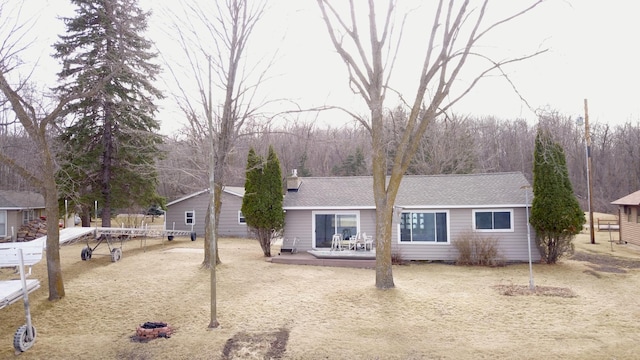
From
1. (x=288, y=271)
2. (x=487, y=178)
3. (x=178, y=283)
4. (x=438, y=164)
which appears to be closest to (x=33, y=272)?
(x=178, y=283)

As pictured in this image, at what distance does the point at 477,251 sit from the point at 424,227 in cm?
215

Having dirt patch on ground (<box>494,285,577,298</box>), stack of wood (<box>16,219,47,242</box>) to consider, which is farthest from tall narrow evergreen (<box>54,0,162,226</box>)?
dirt patch on ground (<box>494,285,577,298</box>)

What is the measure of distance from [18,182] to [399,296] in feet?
134

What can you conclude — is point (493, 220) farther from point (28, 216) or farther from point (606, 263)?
point (28, 216)

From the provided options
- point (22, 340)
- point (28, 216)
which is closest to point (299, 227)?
point (22, 340)

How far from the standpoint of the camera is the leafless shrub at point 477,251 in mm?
16016

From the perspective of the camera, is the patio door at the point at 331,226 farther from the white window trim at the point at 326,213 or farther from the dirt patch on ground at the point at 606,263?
the dirt patch on ground at the point at 606,263

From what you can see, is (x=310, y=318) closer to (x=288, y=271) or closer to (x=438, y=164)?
(x=288, y=271)

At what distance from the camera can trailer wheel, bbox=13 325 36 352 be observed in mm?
7094

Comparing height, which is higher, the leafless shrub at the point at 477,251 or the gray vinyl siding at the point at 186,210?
the gray vinyl siding at the point at 186,210

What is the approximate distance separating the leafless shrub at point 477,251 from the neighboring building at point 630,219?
9.16 m

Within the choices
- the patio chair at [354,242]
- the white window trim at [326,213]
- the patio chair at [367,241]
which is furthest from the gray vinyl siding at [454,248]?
the white window trim at [326,213]

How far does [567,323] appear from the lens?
335 inches

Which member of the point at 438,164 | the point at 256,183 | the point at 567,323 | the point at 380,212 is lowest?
the point at 567,323
